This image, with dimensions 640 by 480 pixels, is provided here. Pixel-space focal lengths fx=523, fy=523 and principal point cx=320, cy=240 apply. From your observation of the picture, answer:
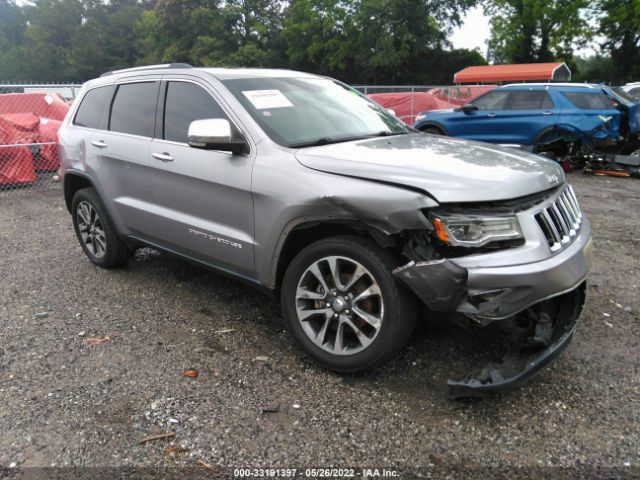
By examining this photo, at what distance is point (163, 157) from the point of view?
381 centimetres

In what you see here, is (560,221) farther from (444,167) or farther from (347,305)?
(347,305)

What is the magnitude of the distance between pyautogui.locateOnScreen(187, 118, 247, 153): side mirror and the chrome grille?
5.95ft

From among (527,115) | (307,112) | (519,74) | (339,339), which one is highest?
(519,74)

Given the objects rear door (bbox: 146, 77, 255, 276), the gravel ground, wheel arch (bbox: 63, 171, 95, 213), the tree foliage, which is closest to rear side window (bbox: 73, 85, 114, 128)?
wheel arch (bbox: 63, 171, 95, 213)

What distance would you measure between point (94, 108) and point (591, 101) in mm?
8987

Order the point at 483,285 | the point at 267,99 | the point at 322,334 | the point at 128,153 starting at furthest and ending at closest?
the point at 128,153 → the point at 267,99 → the point at 322,334 → the point at 483,285

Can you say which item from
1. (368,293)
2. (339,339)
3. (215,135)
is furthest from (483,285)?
(215,135)

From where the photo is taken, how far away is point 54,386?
3.09 meters

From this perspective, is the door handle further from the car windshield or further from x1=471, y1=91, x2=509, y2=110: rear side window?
x1=471, y1=91, x2=509, y2=110: rear side window

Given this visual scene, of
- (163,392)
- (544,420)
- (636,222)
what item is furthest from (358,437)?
(636,222)

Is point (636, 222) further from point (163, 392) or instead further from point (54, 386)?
point (54, 386)

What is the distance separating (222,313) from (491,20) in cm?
4840

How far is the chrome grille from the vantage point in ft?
8.91

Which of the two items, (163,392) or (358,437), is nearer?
(358,437)
